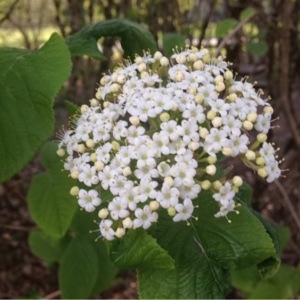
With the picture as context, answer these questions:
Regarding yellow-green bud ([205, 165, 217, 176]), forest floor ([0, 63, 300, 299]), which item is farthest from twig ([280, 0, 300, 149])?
yellow-green bud ([205, 165, 217, 176])

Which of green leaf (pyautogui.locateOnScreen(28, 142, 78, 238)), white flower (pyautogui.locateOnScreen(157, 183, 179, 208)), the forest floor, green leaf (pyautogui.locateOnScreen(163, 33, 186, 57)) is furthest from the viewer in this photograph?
the forest floor

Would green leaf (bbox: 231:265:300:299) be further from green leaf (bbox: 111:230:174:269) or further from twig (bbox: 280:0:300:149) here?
green leaf (bbox: 111:230:174:269)

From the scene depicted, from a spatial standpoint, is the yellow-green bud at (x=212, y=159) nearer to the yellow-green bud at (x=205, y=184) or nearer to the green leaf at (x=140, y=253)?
the yellow-green bud at (x=205, y=184)

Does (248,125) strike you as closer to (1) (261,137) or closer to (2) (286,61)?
(1) (261,137)

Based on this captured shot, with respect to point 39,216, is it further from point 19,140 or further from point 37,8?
point 37,8

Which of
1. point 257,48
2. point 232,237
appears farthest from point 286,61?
point 232,237

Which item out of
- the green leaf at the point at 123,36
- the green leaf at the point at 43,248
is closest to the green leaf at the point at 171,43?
the green leaf at the point at 123,36
